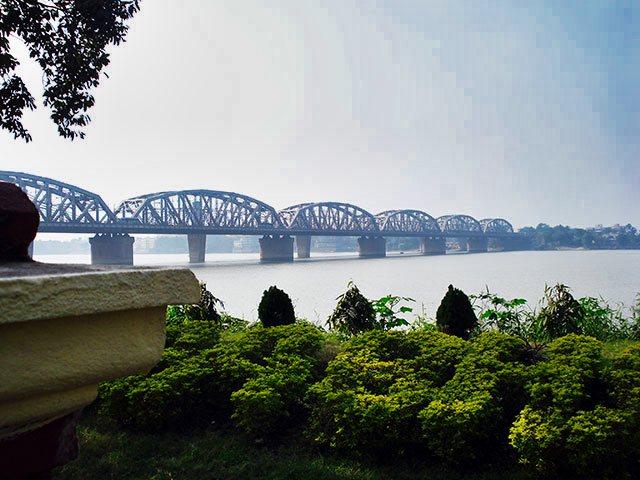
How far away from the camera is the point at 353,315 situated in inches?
354

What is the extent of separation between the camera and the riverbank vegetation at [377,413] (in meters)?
4.31

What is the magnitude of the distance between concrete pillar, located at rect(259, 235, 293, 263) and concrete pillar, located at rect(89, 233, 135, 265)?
16.5 m

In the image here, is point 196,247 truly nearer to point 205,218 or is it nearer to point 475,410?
point 205,218

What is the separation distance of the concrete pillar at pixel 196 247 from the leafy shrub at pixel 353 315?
52.7 m

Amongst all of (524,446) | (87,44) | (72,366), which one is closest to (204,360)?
(524,446)

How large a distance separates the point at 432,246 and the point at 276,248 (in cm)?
3308

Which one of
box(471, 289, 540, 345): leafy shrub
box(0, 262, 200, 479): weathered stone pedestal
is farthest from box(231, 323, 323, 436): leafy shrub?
box(471, 289, 540, 345): leafy shrub

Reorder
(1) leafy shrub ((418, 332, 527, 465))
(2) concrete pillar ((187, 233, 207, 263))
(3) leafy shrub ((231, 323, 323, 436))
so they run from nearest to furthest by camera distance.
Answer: (1) leafy shrub ((418, 332, 527, 465))
(3) leafy shrub ((231, 323, 323, 436))
(2) concrete pillar ((187, 233, 207, 263))

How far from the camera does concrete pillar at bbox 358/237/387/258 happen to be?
77.2 metres

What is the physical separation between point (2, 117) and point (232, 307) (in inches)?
380

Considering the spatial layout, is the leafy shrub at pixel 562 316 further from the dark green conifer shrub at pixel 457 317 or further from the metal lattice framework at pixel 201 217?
the metal lattice framework at pixel 201 217

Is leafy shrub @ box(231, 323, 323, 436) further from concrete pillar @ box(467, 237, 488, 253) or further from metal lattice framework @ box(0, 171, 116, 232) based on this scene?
concrete pillar @ box(467, 237, 488, 253)

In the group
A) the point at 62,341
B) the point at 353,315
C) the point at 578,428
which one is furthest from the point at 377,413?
the point at 353,315

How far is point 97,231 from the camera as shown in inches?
2057
